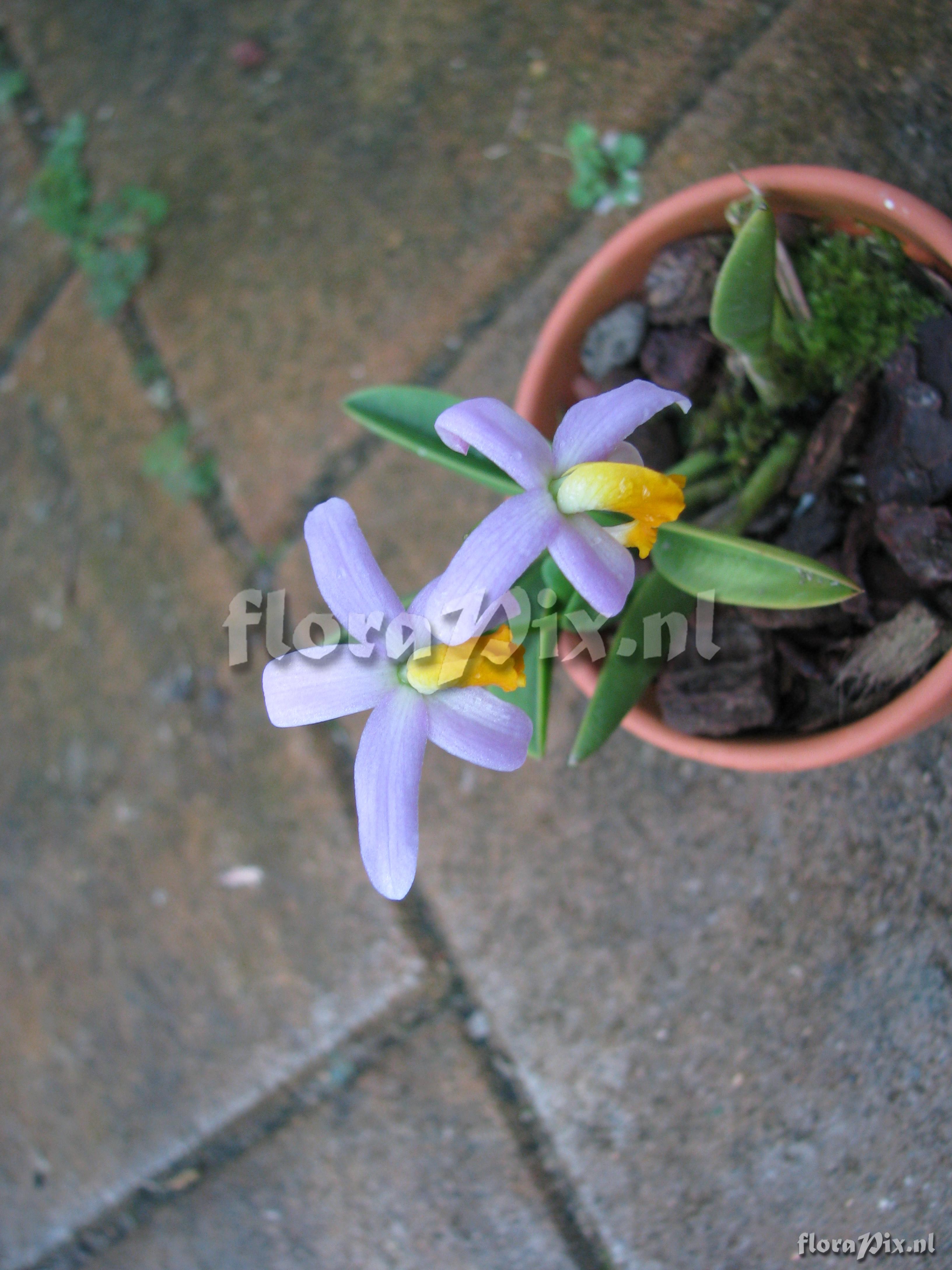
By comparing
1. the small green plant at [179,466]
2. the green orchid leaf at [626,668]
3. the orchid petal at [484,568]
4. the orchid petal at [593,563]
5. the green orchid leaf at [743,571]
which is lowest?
the small green plant at [179,466]

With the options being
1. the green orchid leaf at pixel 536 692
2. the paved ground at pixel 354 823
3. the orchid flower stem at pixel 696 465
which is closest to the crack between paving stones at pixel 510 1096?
the paved ground at pixel 354 823

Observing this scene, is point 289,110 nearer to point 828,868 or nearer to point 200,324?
point 200,324

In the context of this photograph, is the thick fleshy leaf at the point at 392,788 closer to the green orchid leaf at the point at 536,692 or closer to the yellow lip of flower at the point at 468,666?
the yellow lip of flower at the point at 468,666

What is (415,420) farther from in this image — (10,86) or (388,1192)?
(10,86)

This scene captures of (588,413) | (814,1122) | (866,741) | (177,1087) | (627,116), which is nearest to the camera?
(588,413)

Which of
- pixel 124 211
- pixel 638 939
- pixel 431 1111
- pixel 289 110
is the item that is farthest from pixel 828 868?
pixel 124 211

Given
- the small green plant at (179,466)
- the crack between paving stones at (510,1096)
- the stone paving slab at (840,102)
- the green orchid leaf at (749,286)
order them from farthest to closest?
the small green plant at (179,466)
the crack between paving stones at (510,1096)
the stone paving slab at (840,102)
the green orchid leaf at (749,286)

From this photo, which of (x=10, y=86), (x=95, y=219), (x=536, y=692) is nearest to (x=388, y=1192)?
(x=536, y=692)
